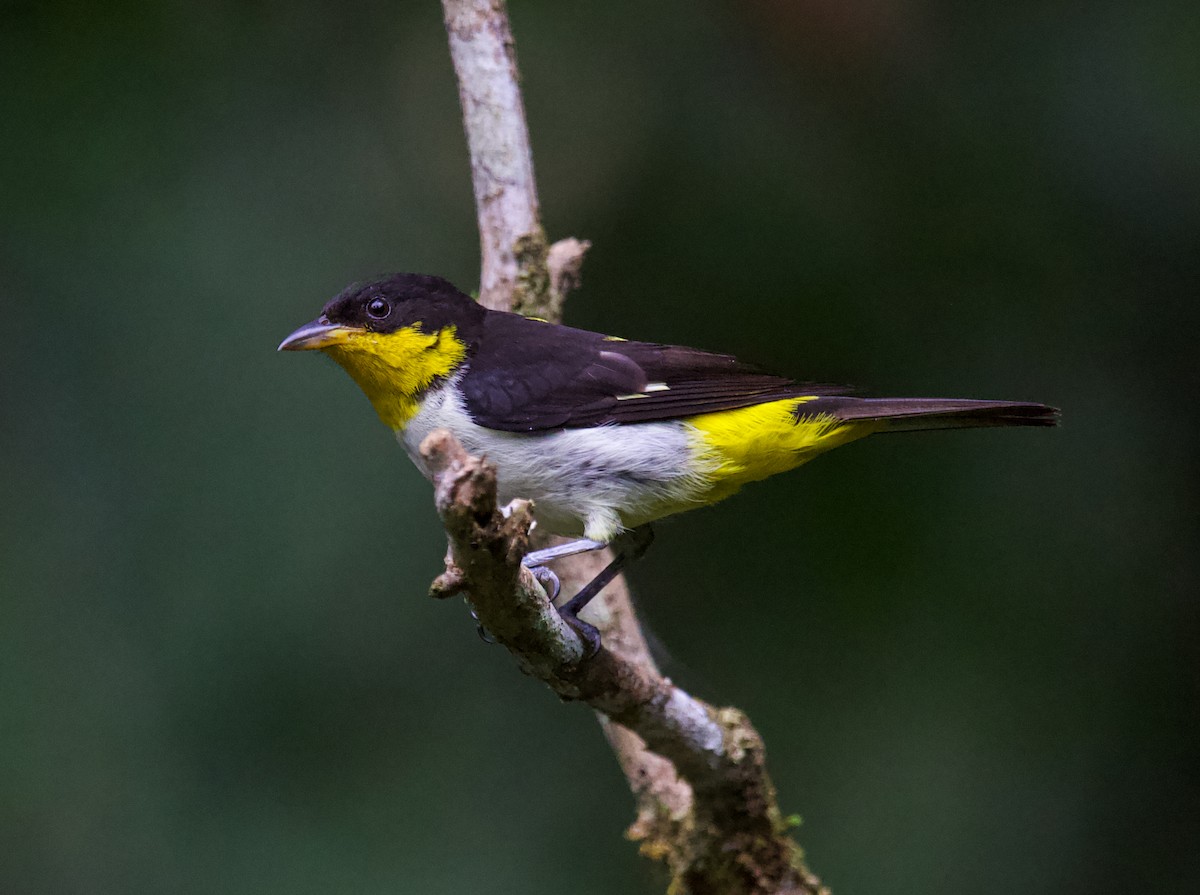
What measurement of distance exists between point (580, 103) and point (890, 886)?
3.06 metres

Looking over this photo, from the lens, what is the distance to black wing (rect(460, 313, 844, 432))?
3104mm

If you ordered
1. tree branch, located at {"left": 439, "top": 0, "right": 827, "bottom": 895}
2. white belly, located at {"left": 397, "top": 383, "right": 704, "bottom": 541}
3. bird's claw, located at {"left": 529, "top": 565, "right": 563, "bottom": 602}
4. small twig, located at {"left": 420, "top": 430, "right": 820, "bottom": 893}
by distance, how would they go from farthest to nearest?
1. bird's claw, located at {"left": 529, "top": 565, "right": 563, "bottom": 602}
2. white belly, located at {"left": 397, "top": 383, "right": 704, "bottom": 541}
3. tree branch, located at {"left": 439, "top": 0, "right": 827, "bottom": 895}
4. small twig, located at {"left": 420, "top": 430, "right": 820, "bottom": 893}

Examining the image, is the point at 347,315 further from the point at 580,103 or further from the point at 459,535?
the point at 580,103

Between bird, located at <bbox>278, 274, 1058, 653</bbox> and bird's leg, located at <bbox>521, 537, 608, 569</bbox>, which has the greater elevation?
bird, located at <bbox>278, 274, 1058, 653</bbox>

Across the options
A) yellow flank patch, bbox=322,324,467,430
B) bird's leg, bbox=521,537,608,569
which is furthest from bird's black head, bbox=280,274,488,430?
bird's leg, bbox=521,537,608,569

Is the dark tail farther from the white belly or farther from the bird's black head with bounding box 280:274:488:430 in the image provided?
the bird's black head with bounding box 280:274:488:430

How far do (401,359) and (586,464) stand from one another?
1.78ft

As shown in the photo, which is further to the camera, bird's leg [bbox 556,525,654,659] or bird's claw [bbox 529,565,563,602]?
bird's claw [bbox 529,565,563,602]

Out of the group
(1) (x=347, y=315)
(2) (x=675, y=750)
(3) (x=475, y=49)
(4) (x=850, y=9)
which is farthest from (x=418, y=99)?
(2) (x=675, y=750)

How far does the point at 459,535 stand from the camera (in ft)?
7.39

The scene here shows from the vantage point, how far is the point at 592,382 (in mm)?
3176

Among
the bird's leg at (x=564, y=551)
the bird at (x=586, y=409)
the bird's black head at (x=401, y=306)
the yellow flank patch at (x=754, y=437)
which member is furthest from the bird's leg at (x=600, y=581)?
the bird's black head at (x=401, y=306)

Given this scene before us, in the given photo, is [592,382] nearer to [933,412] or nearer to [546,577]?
[546,577]

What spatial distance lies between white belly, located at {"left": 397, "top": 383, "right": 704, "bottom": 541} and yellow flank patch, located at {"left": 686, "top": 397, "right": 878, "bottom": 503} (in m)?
0.05
